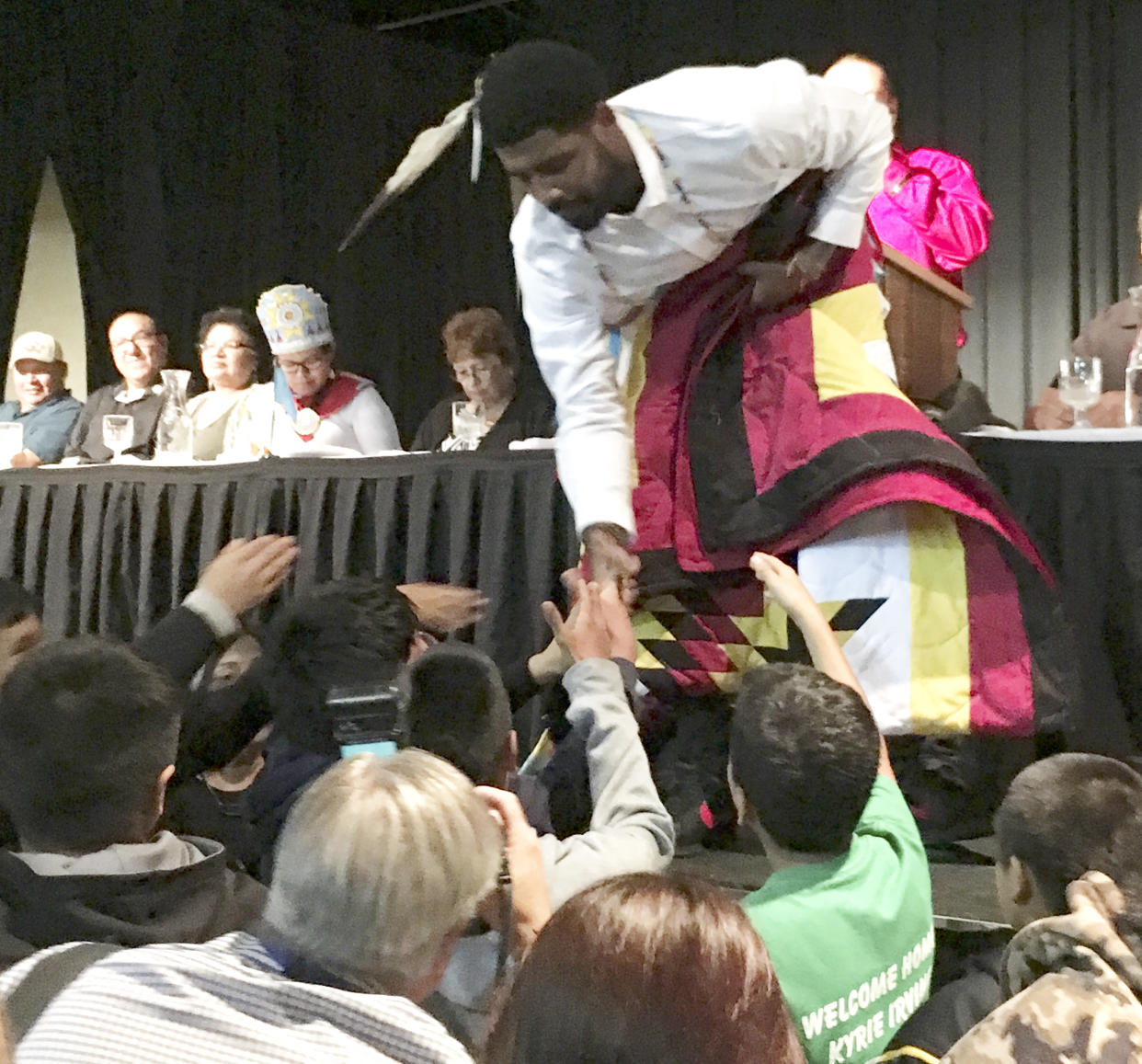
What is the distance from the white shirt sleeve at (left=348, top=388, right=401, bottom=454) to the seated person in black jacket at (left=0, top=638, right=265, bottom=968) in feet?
7.14

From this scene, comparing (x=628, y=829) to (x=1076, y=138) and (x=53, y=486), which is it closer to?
(x=53, y=486)

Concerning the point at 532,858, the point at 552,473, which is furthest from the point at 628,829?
the point at 552,473

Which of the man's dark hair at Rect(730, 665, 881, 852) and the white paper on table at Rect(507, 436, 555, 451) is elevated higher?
the white paper on table at Rect(507, 436, 555, 451)

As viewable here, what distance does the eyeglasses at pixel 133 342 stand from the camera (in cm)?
402

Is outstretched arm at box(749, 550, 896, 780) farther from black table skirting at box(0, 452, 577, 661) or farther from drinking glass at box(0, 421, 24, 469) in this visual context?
drinking glass at box(0, 421, 24, 469)

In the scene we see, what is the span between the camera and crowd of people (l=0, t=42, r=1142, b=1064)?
0.84 m

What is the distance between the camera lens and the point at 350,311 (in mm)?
6090

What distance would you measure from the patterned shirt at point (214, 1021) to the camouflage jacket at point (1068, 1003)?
1.14 ft

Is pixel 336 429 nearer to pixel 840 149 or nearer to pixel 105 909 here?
pixel 840 149

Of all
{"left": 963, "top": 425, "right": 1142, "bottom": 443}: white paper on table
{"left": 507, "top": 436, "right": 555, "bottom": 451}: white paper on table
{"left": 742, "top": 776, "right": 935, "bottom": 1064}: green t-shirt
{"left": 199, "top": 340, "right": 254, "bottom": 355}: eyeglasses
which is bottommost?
{"left": 742, "top": 776, "right": 935, "bottom": 1064}: green t-shirt

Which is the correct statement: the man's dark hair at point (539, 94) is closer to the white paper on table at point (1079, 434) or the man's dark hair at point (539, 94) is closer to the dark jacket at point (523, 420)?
the white paper on table at point (1079, 434)

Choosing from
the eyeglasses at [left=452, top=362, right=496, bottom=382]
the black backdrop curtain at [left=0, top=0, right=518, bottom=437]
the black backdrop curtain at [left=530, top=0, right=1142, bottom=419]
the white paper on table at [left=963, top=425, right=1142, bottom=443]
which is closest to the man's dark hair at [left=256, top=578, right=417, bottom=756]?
the white paper on table at [left=963, top=425, right=1142, bottom=443]

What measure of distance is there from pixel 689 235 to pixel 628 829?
694mm

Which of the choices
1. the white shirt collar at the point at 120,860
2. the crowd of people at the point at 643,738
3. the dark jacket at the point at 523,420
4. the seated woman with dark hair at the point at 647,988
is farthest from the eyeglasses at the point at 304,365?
the seated woman with dark hair at the point at 647,988
